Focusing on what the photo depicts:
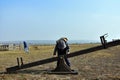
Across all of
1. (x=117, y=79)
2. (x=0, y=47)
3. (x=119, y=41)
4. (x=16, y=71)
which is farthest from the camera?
(x=0, y=47)

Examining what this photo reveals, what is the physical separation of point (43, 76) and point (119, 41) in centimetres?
394

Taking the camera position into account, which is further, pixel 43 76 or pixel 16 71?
pixel 16 71

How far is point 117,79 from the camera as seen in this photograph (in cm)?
1616

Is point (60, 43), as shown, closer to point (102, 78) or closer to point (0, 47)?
point (102, 78)

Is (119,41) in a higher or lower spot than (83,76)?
higher

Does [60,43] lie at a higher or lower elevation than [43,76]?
higher

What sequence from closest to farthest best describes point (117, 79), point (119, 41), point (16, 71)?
point (117, 79), point (119, 41), point (16, 71)

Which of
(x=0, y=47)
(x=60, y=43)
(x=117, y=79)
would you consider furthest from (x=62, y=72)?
(x=0, y=47)

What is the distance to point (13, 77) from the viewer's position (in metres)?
16.6

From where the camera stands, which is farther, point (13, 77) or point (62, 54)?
point (62, 54)

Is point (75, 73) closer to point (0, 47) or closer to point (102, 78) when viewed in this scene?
point (102, 78)

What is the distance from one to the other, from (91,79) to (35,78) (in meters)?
2.50

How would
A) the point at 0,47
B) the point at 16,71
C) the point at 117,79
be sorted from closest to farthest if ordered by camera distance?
the point at 117,79
the point at 16,71
the point at 0,47

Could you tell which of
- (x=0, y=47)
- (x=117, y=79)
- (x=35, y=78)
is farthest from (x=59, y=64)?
(x=0, y=47)
